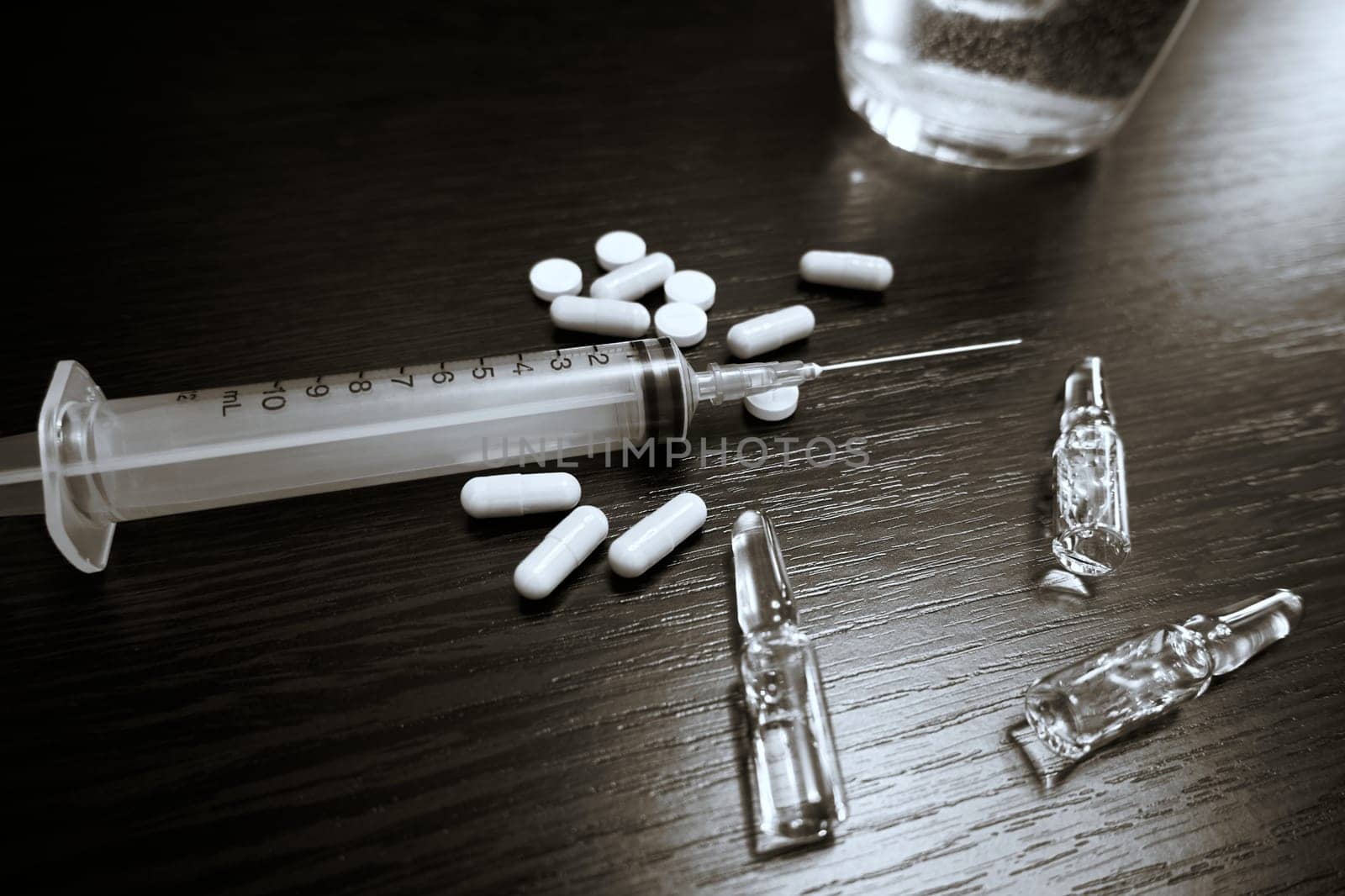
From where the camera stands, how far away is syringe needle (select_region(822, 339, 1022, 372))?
108 centimetres

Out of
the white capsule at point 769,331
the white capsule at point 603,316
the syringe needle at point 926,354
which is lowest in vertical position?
the syringe needle at point 926,354

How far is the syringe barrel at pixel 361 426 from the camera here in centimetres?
85

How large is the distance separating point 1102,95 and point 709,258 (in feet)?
1.90

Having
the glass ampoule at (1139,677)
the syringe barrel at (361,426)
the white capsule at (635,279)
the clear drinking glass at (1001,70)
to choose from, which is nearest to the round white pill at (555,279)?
the white capsule at (635,279)

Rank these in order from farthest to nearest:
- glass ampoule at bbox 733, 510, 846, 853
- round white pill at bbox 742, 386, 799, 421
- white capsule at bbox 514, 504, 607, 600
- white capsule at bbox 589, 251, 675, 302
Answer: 1. white capsule at bbox 589, 251, 675, 302
2. round white pill at bbox 742, 386, 799, 421
3. white capsule at bbox 514, 504, 607, 600
4. glass ampoule at bbox 733, 510, 846, 853

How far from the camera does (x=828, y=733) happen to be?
737 mm

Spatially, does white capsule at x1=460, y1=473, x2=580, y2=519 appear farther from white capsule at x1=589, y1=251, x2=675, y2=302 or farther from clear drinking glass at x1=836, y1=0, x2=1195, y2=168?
clear drinking glass at x1=836, y1=0, x2=1195, y2=168

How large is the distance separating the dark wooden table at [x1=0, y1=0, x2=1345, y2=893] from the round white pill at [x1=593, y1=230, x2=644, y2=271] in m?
0.04

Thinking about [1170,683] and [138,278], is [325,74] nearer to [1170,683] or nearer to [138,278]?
[138,278]

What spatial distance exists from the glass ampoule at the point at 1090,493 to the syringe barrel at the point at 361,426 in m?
0.39

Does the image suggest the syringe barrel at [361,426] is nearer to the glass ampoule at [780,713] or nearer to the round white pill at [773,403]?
the round white pill at [773,403]

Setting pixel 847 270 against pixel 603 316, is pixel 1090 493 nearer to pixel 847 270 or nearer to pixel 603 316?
pixel 847 270

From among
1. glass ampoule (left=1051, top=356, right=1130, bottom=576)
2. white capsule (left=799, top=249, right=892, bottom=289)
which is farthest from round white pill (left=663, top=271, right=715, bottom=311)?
glass ampoule (left=1051, top=356, right=1130, bottom=576)

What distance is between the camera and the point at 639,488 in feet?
3.09
